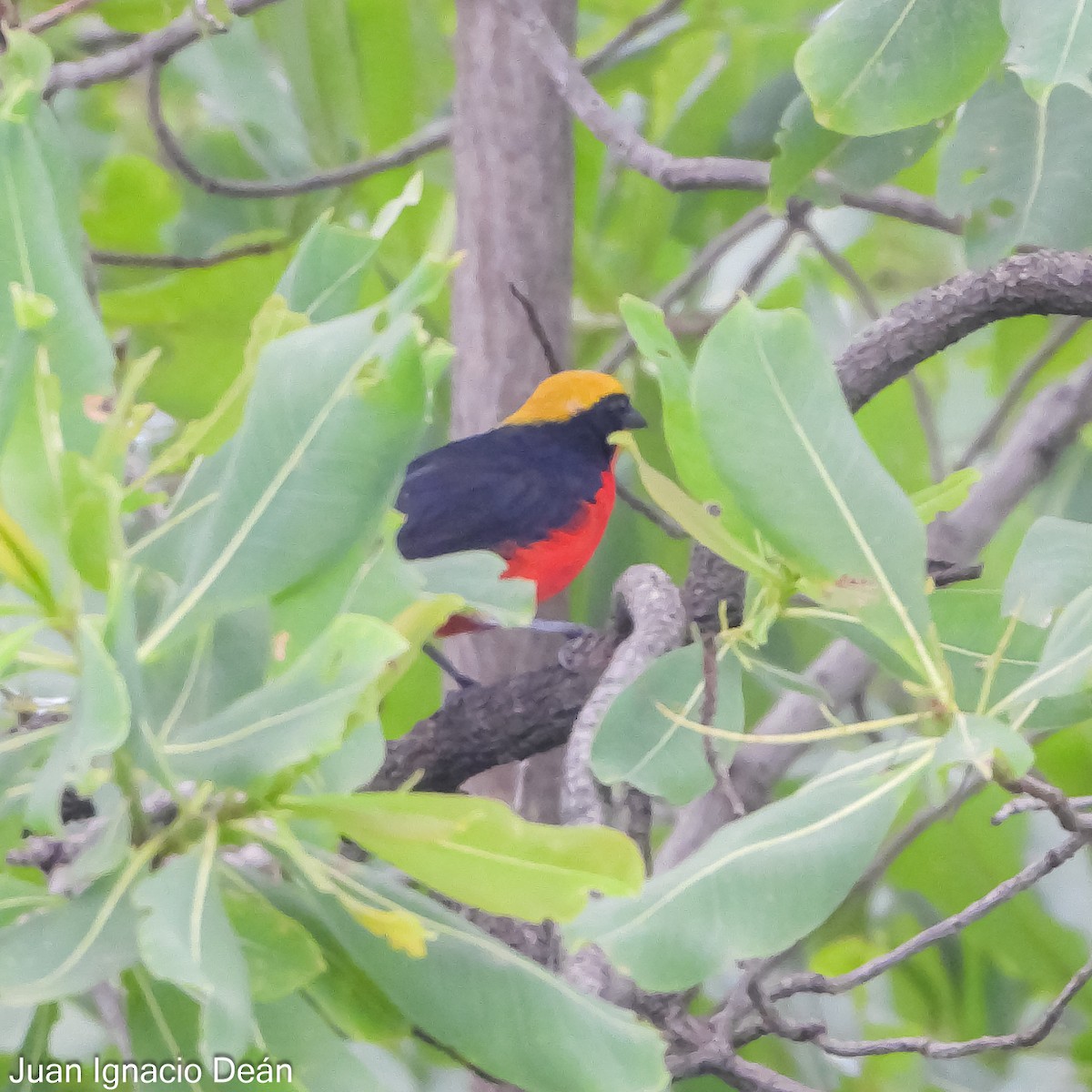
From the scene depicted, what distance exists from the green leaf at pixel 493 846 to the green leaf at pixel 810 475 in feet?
0.58

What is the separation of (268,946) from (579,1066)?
0.15 m

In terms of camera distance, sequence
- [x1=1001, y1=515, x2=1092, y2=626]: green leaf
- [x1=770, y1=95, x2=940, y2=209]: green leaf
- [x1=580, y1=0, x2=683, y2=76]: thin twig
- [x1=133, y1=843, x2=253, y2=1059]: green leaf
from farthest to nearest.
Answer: [x1=580, y1=0, x2=683, y2=76]: thin twig, [x1=770, y1=95, x2=940, y2=209]: green leaf, [x1=1001, y1=515, x2=1092, y2=626]: green leaf, [x1=133, y1=843, x2=253, y2=1059]: green leaf

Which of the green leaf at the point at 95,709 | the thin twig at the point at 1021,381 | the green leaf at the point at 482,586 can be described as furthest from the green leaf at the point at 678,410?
the thin twig at the point at 1021,381

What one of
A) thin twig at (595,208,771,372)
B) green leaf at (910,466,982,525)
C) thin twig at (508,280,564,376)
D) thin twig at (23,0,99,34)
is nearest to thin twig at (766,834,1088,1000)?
green leaf at (910,466,982,525)

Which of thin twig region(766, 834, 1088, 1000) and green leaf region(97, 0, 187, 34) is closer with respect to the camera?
thin twig region(766, 834, 1088, 1000)

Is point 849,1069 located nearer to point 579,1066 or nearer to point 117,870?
point 579,1066

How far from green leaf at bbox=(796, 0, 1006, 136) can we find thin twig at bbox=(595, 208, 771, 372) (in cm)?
93

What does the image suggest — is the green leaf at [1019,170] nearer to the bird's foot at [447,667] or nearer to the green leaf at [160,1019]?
the bird's foot at [447,667]

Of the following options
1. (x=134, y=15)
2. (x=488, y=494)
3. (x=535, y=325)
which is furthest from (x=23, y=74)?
(x=134, y=15)

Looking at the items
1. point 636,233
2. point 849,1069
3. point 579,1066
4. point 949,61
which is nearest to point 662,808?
point 849,1069

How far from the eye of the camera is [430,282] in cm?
55

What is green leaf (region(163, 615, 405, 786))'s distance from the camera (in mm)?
484

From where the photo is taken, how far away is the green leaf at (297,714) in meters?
0.48

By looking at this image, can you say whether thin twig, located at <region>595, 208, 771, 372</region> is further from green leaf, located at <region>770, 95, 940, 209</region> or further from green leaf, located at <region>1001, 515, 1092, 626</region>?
green leaf, located at <region>1001, 515, 1092, 626</region>
